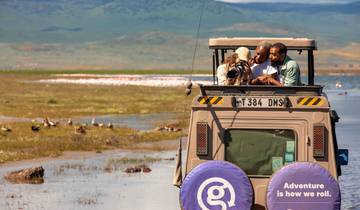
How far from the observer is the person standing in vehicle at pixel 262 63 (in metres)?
12.6

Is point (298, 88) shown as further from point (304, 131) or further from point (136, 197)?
point (136, 197)

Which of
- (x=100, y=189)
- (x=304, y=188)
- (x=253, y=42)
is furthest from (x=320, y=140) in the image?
(x=100, y=189)

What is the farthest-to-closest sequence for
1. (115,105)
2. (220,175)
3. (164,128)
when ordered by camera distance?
(115,105), (164,128), (220,175)

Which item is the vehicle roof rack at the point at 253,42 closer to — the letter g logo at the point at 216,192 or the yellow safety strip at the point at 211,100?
the yellow safety strip at the point at 211,100

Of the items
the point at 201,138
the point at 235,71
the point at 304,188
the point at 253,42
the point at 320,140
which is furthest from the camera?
the point at 253,42

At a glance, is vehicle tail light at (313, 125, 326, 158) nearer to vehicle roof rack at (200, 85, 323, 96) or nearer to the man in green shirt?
vehicle roof rack at (200, 85, 323, 96)

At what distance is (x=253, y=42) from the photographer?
1338 cm

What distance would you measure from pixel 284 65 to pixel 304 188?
2177 mm

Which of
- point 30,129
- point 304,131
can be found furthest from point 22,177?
point 30,129

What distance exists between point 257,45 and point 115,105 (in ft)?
139

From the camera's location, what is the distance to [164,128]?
3550 centimetres

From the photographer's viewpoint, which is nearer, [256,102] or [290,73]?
[256,102]

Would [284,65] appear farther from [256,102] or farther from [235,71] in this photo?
[256,102]

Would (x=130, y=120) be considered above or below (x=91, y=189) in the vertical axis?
above
